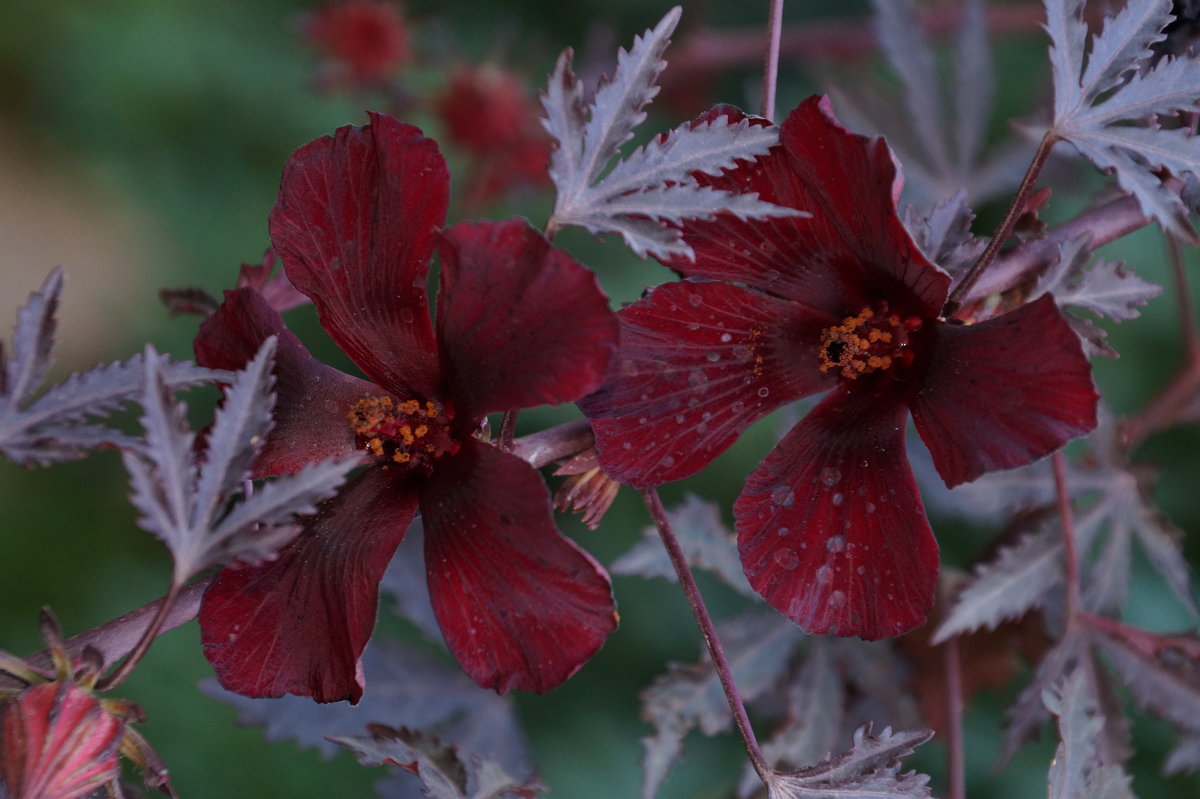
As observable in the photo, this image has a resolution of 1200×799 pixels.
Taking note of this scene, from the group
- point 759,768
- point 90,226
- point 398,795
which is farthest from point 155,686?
point 759,768

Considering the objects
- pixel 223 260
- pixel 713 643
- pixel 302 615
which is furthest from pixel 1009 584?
pixel 223 260

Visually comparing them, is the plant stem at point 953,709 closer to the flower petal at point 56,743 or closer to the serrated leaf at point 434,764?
the serrated leaf at point 434,764

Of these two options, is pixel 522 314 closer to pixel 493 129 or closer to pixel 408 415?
pixel 408 415

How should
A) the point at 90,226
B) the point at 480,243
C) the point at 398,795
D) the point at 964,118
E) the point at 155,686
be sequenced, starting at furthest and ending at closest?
the point at 90,226, the point at 155,686, the point at 964,118, the point at 398,795, the point at 480,243

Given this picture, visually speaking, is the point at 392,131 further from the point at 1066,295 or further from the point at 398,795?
the point at 398,795

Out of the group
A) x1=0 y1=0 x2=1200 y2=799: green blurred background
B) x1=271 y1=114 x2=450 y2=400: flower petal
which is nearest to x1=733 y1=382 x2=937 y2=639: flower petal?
x1=271 y1=114 x2=450 y2=400: flower petal
